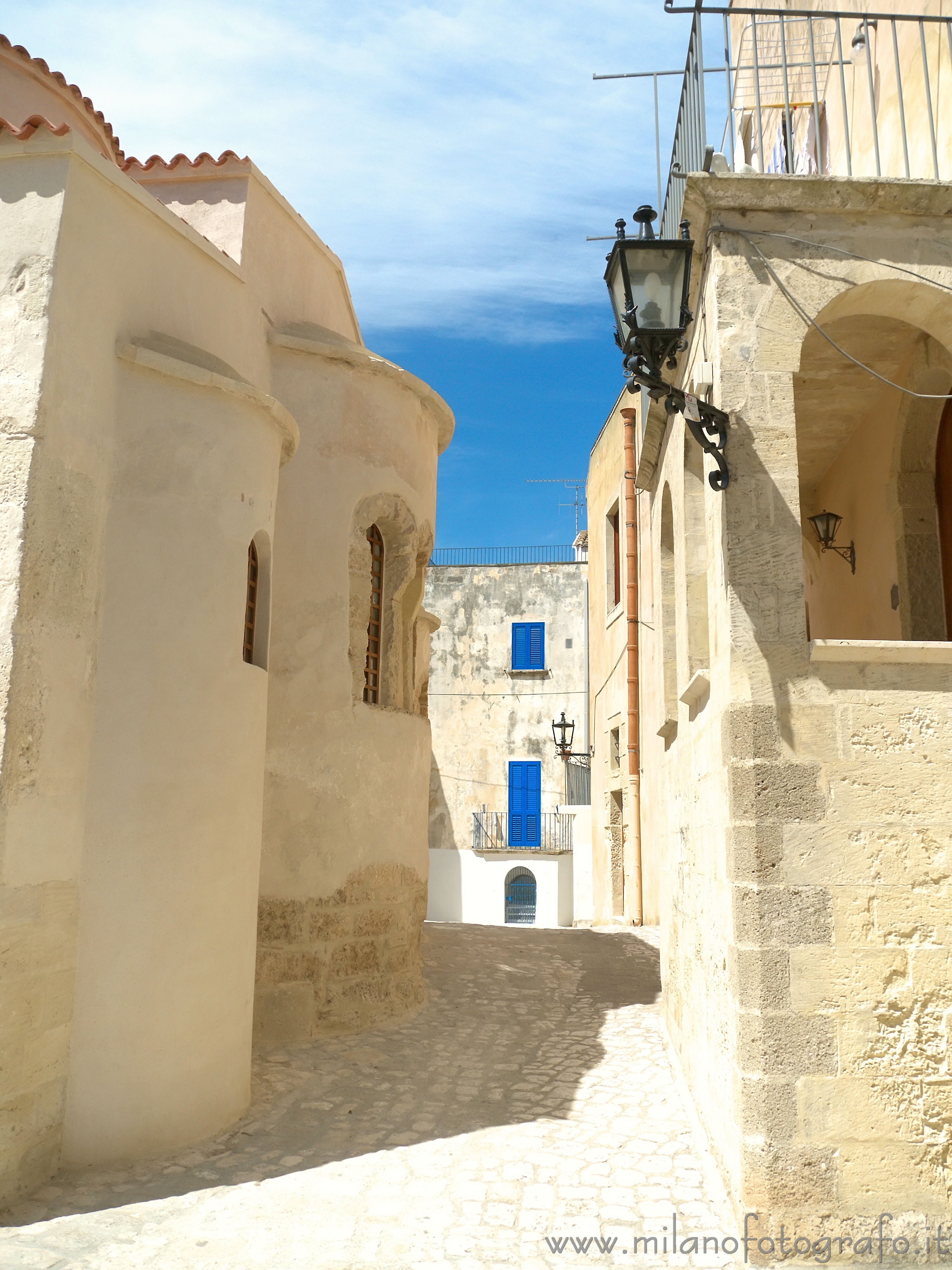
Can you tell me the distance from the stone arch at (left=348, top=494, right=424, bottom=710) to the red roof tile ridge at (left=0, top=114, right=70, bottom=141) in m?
3.71

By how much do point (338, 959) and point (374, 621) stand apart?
2.87m

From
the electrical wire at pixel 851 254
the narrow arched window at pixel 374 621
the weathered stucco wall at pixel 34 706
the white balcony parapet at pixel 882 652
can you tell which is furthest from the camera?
the narrow arched window at pixel 374 621

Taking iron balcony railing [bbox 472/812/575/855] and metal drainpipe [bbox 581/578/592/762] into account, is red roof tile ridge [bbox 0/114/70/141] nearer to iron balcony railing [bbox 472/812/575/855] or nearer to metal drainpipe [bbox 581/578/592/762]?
metal drainpipe [bbox 581/578/592/762]

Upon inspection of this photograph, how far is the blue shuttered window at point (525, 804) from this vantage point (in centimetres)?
2328

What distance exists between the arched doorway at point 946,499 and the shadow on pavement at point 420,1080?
397 centimetres

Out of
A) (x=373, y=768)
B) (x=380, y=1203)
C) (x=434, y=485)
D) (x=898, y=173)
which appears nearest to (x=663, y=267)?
(x=898, y=173)

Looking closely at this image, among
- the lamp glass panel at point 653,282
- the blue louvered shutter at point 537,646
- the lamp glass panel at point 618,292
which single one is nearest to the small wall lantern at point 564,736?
the blue louvered shutter at point 537,646

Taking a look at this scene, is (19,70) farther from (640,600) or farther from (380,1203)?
(640,600)

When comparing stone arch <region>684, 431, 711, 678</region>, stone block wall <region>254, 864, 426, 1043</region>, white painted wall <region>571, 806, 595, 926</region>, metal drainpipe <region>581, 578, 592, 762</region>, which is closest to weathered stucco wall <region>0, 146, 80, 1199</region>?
stone block wall <region>254, 864, 426, 1043</region>

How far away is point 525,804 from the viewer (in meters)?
23.4

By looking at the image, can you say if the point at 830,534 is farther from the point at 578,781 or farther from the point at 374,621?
the point at 578,781

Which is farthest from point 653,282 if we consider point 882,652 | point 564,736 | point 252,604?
point 564,736

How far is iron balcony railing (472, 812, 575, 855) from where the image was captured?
22703 millimetres

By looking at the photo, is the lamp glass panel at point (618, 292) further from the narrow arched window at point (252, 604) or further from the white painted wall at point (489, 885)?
the white painted wall at point (489, 885)
